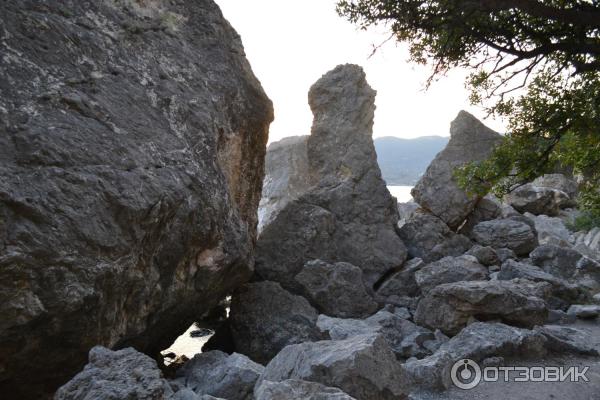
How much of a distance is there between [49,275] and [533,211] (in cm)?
2357

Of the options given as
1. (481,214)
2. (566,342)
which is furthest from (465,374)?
(481,214)

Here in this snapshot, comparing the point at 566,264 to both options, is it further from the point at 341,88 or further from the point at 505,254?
the point at 341,88

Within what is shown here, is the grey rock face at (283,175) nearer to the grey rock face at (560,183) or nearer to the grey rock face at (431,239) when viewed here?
the grey rock face at (431,239)

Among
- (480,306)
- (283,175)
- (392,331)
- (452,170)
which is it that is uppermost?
(283,175)

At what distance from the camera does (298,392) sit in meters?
4.57

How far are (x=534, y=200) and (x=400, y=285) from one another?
14.6 meters

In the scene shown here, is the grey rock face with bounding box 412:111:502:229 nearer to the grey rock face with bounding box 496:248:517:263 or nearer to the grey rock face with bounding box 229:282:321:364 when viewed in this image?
the grey rock face with bounding box 496:248:517:263

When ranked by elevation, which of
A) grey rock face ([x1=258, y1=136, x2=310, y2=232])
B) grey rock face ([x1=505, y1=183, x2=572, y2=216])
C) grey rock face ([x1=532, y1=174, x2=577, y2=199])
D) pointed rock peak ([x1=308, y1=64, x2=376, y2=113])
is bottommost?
grey rock face ([x1=505, y1=183, x2=572, y2=216])

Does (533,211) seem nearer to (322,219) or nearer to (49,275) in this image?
(322,219)

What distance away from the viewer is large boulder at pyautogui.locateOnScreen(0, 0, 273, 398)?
531cm

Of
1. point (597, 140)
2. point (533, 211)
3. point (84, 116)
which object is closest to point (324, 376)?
point (84, 116)

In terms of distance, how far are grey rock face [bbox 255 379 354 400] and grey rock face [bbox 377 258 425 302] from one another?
8045 millimetres

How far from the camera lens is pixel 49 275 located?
17.4ft

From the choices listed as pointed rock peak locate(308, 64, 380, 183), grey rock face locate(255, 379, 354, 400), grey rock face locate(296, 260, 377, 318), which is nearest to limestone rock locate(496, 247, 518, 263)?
pointed rock peak locate(308, 64, 380, 183)
